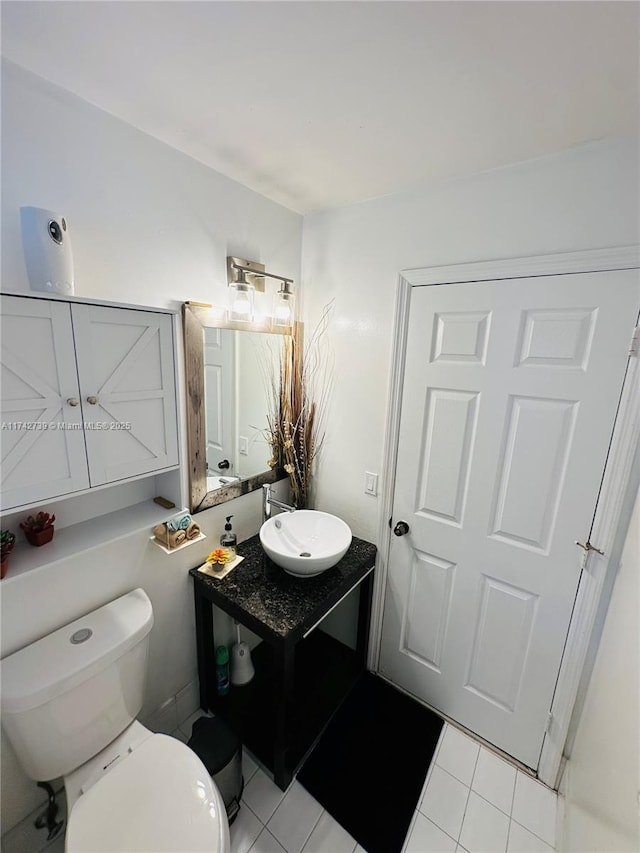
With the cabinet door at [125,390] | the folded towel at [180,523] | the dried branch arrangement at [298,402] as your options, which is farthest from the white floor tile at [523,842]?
the cabinet door at [125,390]

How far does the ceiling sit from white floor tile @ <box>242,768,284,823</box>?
242 cm

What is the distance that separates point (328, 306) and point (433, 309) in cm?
53

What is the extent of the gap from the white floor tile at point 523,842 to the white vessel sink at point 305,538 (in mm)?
1146

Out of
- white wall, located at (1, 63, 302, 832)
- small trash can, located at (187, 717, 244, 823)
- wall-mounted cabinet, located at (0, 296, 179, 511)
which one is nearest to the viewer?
wall-mounted cabinet, located at (0, 296, 179, 511)

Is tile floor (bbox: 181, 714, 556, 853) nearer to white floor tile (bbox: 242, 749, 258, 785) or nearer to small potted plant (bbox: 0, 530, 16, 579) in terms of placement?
white floor tile (bbox: 242, 749, 258, 785)

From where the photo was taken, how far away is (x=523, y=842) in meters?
1.29

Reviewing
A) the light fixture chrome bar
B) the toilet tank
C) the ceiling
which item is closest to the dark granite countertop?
the toilet tank

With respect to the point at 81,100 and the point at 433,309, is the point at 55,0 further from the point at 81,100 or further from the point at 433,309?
the point at 433,309

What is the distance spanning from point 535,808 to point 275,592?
132 centimetres

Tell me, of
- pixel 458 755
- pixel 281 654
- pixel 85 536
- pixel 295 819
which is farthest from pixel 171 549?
pixel 458 755

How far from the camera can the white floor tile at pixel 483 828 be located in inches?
50.3

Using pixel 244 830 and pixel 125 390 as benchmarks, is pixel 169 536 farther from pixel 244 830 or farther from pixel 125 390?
pixel 244 830

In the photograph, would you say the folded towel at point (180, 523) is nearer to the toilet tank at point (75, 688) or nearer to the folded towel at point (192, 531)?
the folded towel at point (192, 531)

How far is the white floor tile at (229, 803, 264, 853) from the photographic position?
1.26 m
